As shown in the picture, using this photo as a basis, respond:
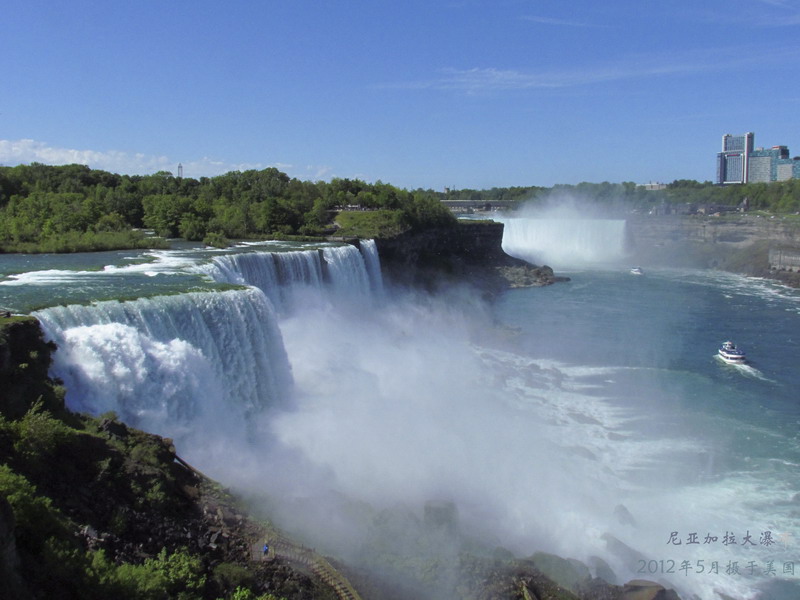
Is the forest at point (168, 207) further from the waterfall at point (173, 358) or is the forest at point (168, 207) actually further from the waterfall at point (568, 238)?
the waterfall at point (568, 238)

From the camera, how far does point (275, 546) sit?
904cm

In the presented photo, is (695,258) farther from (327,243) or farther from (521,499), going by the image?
(521,499)

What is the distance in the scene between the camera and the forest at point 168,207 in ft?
93.7

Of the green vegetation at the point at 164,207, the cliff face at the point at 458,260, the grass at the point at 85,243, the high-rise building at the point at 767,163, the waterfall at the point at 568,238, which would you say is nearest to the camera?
the grass at the point at 85,243

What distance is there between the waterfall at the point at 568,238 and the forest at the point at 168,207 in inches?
647

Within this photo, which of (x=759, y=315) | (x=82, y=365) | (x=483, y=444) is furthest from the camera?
(x=759, y=315)

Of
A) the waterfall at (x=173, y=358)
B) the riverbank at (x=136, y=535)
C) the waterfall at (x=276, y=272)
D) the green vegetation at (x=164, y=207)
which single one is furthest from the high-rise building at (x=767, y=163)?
Result: the riverbank at (x=136, y=535)

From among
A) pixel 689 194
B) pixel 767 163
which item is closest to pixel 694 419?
pixel 689 194

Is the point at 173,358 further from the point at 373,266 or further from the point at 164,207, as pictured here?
the point at 164,207

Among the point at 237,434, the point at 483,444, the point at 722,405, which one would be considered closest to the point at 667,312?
the point at 722,405

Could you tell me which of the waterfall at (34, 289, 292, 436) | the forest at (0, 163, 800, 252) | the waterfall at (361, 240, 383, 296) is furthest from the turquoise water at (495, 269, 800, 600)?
the forest at (0, 163, 800, 252)

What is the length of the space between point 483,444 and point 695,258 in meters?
51.6

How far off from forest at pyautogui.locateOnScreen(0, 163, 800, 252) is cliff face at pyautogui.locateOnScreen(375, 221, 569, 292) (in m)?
1.36

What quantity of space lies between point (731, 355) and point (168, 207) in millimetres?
28031
